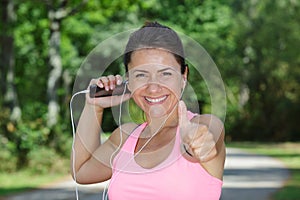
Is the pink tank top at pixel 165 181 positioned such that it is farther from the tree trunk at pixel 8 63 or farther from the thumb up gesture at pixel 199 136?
the tree trunk at pixel 8 63

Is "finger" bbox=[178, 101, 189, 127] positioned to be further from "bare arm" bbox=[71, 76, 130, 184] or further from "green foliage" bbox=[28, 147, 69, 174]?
"green foliage" bbox=[28, 147, 69, 174]

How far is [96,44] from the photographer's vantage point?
22.6 meters

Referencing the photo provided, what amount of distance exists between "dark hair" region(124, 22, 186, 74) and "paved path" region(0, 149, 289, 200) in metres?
13.6

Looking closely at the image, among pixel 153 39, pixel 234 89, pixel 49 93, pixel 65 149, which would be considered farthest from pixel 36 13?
pixel 153 39

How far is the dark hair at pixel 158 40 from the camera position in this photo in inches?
110

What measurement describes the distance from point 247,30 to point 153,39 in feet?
175

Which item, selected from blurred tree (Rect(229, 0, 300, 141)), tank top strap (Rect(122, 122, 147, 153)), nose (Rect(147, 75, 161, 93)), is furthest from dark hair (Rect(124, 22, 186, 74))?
blurred tree (Rect(229, 0, 300, 141))

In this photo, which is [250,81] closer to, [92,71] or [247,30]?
[247,30]

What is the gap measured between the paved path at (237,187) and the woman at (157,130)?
528 inches

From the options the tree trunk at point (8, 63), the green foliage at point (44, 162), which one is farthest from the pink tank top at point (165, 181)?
the tree trunk at point (8, 63)

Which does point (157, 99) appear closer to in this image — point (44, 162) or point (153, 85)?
point (153, 85)

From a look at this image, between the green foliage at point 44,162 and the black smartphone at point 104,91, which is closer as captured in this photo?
the black smartphone at point 104,91

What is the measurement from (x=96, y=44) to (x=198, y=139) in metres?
20.3

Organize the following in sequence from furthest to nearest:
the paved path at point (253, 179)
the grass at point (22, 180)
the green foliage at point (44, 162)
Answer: the green foliage at point (44, 162) → the grass at point (22, 180) → the paved path at point (253, 179)
